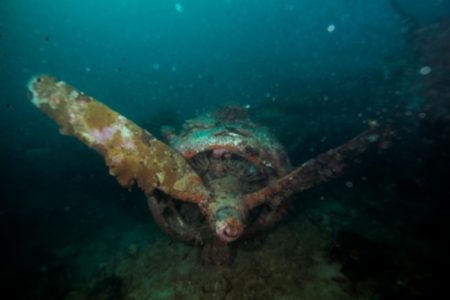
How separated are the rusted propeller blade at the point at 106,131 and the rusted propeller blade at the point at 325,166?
1.47m

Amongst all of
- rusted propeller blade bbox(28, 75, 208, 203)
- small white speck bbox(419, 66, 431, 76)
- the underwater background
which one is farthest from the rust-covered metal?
small white speck bbox(419, 66, 431, 76)

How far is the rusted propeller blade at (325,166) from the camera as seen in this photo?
4207 millimetres

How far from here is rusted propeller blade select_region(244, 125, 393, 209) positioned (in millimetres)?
4207

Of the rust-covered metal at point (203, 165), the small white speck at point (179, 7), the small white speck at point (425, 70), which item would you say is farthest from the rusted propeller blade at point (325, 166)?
the small white speck at point (179, 7)

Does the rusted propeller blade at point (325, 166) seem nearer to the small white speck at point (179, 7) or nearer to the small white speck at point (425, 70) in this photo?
the small white speck at point (425, 70)

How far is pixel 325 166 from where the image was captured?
14.0ft

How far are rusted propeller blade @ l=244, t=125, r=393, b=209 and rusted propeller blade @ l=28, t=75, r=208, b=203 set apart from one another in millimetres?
1473

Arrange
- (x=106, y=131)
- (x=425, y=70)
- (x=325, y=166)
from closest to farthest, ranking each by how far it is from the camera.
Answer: (x=106, y=131) → (x=325, y=166) → (x=425, y=70)

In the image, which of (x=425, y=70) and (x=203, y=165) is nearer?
(x=203, y=165)

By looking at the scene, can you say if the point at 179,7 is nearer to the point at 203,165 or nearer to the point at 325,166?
the point at 203,165

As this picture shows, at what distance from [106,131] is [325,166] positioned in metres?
3.09

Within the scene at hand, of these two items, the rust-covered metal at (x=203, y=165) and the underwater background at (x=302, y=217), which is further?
the underwater background at (x=302, y=217)

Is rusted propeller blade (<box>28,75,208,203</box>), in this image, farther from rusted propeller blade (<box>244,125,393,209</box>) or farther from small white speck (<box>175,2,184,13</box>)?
small white speck (<box>175,2,184,13</box>)

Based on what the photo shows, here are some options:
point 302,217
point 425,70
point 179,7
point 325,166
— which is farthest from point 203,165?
point 179,7
